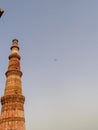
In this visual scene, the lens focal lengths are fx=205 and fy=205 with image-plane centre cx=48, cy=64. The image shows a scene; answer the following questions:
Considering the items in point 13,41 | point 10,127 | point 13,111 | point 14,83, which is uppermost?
point 13,41

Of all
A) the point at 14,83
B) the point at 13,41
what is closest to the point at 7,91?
the point at 14,83

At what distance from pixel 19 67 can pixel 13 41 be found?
12.9ft

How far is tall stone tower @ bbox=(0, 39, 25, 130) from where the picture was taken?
17.6m

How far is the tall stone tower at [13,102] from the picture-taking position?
57.8ft

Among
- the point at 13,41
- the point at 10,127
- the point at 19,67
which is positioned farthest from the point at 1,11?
the point at 13,41

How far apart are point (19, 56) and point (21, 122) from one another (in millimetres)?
7314

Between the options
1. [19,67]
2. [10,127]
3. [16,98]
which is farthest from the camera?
[19,67]

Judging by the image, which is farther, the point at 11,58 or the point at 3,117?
the point at 11,58

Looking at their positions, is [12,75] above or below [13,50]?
below

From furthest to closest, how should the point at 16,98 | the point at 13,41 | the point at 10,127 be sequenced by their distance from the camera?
the point at 13,41, the point at 16,98, the point at 10,127

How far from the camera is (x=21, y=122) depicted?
58.9ft

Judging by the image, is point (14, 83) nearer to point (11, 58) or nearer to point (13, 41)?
point (11, 58)

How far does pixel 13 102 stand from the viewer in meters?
18.5

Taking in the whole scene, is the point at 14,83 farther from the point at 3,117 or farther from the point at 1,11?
the point at 1,11
